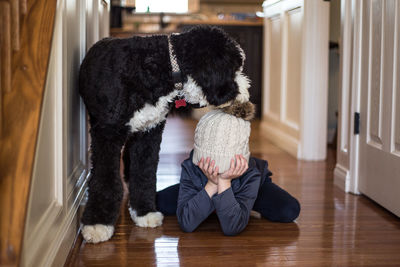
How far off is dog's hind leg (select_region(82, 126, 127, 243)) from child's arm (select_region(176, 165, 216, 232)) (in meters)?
0.24

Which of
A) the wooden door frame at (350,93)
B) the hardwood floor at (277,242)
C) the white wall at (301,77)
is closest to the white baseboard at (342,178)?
the wooden door frame at (350,93)

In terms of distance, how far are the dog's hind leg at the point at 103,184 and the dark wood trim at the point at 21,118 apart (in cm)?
55

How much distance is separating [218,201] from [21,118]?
0.84m

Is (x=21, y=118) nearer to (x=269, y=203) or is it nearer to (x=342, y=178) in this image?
(x=269, y=203)

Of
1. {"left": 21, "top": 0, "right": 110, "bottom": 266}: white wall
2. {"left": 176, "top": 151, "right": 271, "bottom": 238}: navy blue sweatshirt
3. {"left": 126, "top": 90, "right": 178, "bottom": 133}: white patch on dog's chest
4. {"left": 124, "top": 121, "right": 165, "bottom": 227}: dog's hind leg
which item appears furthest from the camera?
{"left": 124, "top": 121, "right": 165, "bottom": 227}: dog's hind leg

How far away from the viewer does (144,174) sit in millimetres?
1893

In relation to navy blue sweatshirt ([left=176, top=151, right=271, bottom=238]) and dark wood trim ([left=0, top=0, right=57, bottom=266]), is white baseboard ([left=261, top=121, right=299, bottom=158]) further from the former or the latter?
dark wood trim ([left=0, top=0, right=57, bottom=266])

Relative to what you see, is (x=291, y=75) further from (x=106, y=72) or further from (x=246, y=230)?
(x=106, y=72)

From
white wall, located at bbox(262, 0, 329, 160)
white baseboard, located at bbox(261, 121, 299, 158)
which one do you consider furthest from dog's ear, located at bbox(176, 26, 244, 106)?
white baseboard, located at bbox(261, 121, 299, 158)

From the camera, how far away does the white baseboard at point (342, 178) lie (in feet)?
8.23

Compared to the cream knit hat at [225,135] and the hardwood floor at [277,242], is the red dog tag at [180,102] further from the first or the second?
the hardwood floor at [277,242]

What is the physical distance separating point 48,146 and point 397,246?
3.78 feet

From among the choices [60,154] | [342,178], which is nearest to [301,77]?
[342,178]

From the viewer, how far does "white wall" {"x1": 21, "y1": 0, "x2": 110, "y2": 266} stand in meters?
1.23
